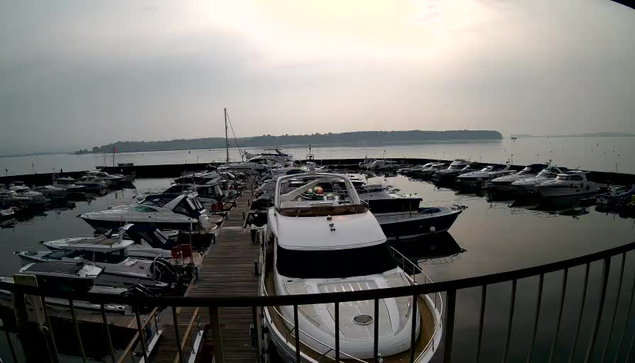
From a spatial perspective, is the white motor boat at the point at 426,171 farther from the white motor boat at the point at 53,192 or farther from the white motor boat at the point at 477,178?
the white motor boat at the point at 53,192

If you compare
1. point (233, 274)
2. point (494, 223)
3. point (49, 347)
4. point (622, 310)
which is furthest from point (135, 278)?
point (494, 223)

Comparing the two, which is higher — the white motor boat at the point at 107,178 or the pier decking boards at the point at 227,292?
the pier decking boards at the point at 227,292

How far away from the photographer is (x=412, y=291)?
1.92m

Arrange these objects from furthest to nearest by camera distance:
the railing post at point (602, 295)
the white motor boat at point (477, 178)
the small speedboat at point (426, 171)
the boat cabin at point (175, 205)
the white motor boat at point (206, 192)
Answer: the small speedboat at point (426, 171)
the white motor boat at point (477, 178)
the white motor boat at point (206, 192)
the boat cabin at point (175, 205)
the railing post at point (602, 295)

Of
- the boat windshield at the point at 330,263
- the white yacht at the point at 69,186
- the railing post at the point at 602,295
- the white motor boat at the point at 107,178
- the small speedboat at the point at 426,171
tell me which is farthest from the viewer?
the small speedboat at the point at 426,171

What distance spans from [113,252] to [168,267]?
2.15m

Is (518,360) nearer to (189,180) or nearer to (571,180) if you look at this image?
(571,180)

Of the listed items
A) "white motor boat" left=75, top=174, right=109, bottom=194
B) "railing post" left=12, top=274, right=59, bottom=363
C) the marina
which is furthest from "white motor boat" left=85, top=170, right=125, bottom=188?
"railing post" left=12, top=274, right=59, bottom=363

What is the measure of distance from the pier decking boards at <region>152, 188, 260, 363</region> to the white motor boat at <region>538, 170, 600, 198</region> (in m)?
29.8

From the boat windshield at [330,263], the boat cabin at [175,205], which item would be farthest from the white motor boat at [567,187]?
the boat windshield at [330,263]

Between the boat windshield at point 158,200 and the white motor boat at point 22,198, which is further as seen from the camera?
the white motor boat at point 22,198

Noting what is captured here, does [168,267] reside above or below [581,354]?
above

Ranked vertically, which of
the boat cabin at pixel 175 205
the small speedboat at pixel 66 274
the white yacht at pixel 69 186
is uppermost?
the boat cabin at pixel 175 205

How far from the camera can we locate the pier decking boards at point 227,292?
25.0ft
